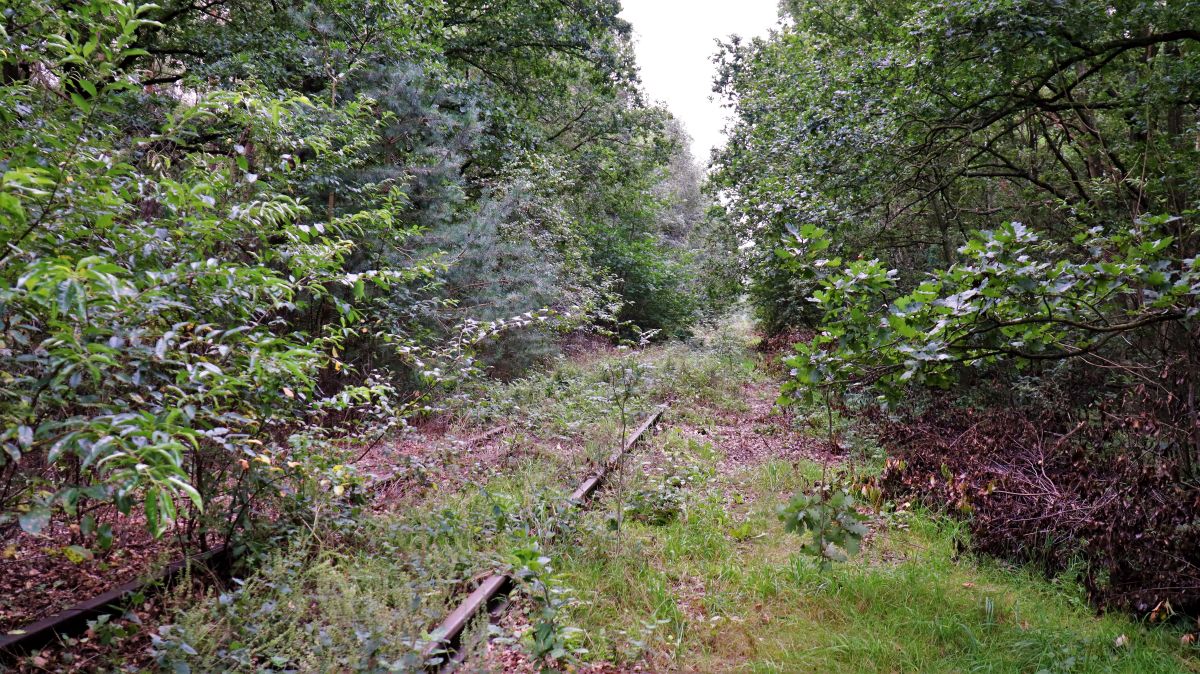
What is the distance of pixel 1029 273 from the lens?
292 centimetres

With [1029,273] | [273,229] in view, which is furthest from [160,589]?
[1029,273]

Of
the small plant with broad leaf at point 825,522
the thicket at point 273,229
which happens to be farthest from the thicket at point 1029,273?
the thicket at point 273,229

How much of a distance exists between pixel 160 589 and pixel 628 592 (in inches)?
115

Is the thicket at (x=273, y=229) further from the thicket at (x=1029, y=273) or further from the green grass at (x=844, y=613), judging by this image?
the thicket at (x=1029, y=273)

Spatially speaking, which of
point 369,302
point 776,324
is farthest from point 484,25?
point 776,324

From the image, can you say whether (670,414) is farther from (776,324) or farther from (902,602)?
(776,324)

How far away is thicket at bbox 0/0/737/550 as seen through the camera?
7.93 ft

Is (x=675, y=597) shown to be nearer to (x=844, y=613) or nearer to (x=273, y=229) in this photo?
(x=844, y=613)

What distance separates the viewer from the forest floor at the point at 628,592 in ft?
10.1

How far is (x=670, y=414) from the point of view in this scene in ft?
33.3

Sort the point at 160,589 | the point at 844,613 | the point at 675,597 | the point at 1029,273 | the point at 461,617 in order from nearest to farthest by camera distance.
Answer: the point at 1029,273, the point at 461,617, the point at 160,589, the point at 844,613, the point at 675,597

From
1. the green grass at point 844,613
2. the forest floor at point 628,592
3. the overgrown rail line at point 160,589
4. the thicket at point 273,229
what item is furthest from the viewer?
the green grass at point 844,613

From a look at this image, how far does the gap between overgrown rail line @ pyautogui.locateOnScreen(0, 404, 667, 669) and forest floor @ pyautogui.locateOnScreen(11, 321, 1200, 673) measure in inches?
4.2

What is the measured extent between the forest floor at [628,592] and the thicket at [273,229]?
0.72m
